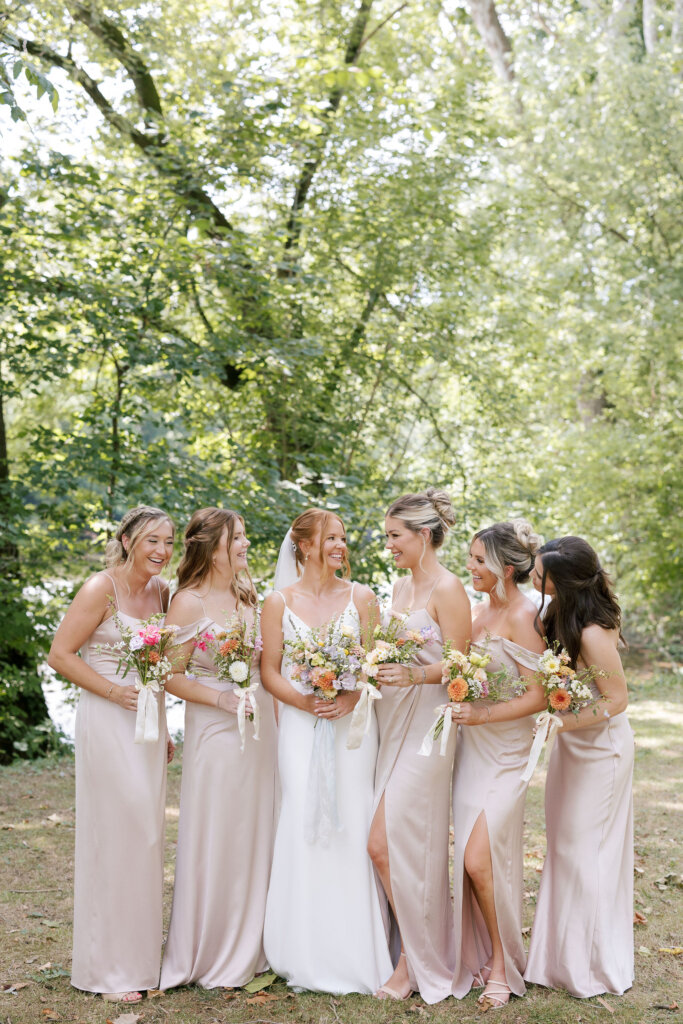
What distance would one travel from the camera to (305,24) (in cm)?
1295

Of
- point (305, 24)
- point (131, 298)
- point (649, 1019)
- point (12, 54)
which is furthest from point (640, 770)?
point (305, 24)

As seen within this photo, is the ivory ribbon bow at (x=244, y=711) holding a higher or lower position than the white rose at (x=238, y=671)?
lower

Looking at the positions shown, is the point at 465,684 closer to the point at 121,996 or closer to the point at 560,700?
the point at 560,700

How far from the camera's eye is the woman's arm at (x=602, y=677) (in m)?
4.46

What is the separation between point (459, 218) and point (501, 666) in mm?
8883

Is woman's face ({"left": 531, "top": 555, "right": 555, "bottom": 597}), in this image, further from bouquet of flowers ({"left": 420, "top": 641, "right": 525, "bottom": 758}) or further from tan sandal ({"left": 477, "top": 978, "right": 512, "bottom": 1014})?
tan sandal ({"left": 477, "top": 978, "right": 512, "bottom": 1014})

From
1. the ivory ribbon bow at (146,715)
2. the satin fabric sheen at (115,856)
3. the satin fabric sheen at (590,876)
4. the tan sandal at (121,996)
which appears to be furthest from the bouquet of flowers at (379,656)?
the tan sandal at (121,996)

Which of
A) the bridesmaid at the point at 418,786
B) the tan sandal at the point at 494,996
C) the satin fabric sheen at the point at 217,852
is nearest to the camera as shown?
the tan sandal at the point at 494,996

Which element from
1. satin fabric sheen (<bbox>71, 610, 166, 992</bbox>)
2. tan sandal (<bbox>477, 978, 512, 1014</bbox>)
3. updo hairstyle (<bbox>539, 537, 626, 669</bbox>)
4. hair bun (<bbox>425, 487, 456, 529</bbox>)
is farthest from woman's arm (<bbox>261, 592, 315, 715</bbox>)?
tan sandal (<bbox>477, 978, 512, 1014</bbox>)

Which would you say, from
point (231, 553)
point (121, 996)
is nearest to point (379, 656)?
point (231, 553)

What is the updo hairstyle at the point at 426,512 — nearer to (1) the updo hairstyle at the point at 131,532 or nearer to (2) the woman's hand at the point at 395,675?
(2) the woman's hand at the point at 395,675

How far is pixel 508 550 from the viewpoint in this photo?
15.7ft

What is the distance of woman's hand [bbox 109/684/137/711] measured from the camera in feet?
15.2

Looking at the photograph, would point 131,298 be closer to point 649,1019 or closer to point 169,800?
point 169,800
